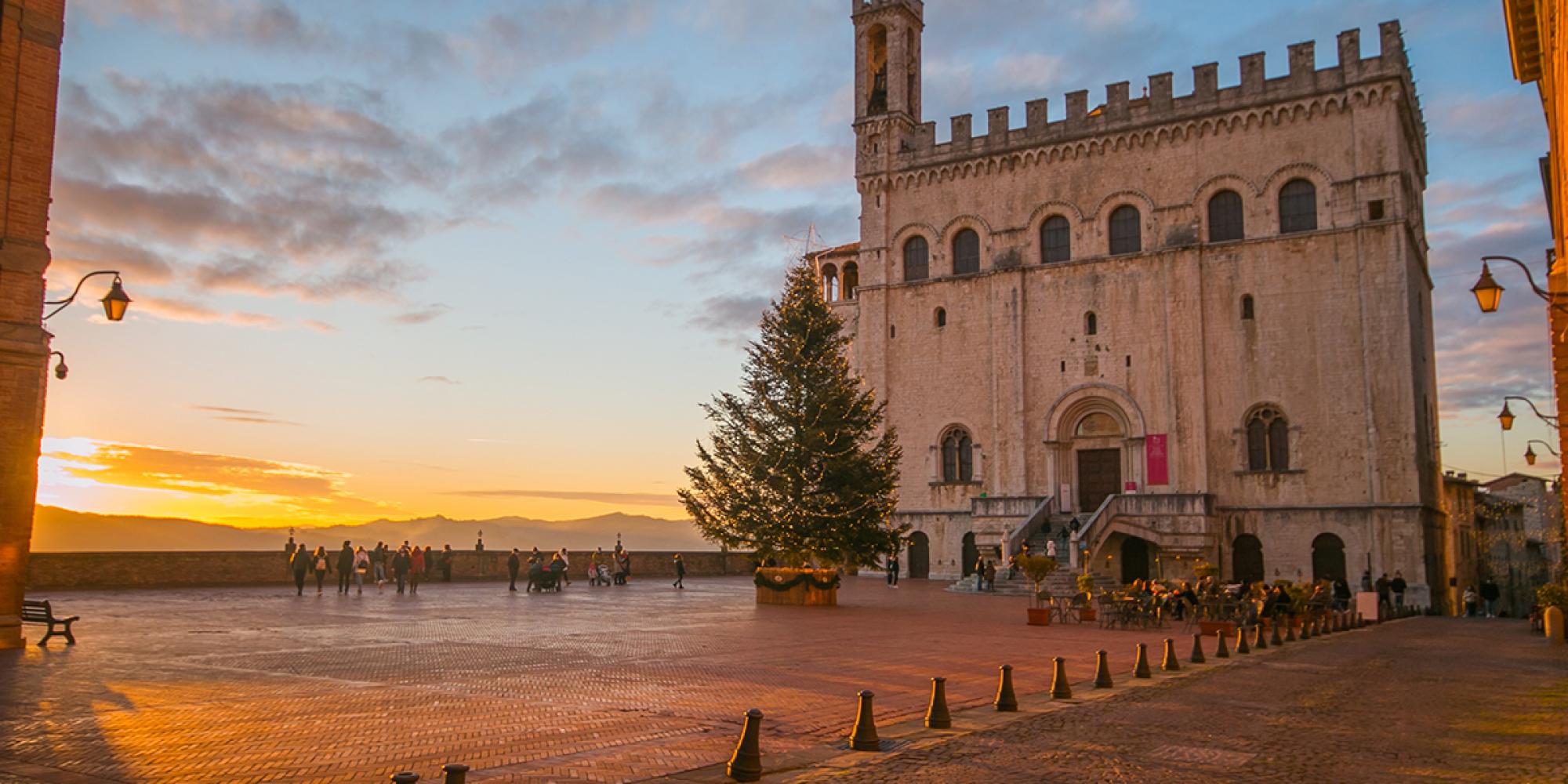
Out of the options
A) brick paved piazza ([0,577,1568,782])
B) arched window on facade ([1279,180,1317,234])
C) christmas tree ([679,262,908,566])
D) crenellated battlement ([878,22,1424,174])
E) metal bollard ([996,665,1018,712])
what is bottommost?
brick paved piazza ([0,577,1568,782])

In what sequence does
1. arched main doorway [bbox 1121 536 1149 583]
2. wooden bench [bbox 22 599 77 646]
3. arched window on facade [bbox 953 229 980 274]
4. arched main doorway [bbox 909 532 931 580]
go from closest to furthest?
1. wooden bench [bbox 22 599 77 646]
2. arched main doorway [bbox 1121 536 1149 583]
3. arched main doorway [bbox 909 532 931 580]
4. arched window on facade [bbox 953 229 980 274]

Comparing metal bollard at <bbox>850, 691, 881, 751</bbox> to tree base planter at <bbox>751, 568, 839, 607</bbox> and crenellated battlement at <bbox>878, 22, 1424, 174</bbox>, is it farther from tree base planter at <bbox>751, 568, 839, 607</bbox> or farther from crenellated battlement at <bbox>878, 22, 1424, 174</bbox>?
crenellated battlement at <bbox>878, 22, 1424, 174</bbox>

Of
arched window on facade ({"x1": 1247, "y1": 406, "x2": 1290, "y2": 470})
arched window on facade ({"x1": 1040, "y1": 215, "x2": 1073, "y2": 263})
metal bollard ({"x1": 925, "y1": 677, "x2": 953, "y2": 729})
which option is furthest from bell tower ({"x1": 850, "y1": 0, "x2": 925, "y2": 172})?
metal bollard ({"x1": 925, "y1": 677, "x2": 953, "y2": 729})

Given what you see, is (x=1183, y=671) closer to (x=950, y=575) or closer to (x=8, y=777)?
(x=8, y=777)

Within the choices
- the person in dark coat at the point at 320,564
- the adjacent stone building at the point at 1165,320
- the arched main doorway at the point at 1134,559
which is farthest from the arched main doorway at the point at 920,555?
the person in dark coat at the point at 320,564

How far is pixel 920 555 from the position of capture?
4497 centimetres

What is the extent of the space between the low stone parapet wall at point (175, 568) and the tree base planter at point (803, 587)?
15088 millimetres

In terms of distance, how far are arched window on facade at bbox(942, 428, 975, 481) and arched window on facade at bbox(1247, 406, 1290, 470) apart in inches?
397

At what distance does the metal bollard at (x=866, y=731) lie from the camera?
9.21 meters

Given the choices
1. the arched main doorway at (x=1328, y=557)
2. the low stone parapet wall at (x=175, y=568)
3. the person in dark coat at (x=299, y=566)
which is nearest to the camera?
the low stone parapet wall at (x=175, y=568)

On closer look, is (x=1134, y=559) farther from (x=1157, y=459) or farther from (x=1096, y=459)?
(x=1096, y=459)

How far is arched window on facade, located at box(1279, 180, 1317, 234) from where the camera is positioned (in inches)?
1524

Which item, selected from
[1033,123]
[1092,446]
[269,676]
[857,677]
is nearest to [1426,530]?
[1092,446]

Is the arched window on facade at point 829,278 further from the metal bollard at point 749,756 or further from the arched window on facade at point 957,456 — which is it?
the metal bollard at point 749,756
